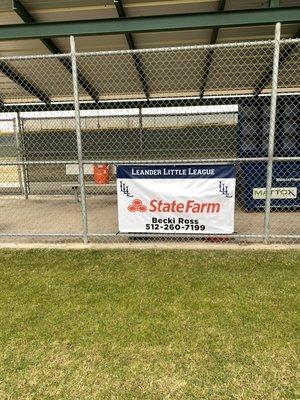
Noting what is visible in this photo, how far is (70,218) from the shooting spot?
7730mm

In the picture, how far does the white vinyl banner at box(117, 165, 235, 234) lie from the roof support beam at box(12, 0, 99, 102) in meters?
3.02

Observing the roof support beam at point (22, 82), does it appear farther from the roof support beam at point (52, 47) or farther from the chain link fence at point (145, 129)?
the roof support beam at point (52, 47)

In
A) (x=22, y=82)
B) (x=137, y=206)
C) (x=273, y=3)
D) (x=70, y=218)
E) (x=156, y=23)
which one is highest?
(x=273, y=3)

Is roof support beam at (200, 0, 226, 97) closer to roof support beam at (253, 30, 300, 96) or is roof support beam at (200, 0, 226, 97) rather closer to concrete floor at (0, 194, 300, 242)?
roof support beam at (253, 30, 300, 96)

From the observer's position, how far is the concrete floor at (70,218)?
6523 millimetres

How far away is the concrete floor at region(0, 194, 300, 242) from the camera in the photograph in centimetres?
652

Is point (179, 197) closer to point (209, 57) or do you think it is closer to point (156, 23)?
point (156, 23)

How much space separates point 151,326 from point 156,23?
4.20 metres

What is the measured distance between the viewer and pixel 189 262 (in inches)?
188

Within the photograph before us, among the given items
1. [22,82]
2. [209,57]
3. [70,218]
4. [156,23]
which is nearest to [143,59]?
[209,57]

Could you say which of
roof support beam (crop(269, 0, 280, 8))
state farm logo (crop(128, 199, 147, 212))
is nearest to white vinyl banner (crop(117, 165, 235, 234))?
state farm logo (crop(128, 199, 147, 212))

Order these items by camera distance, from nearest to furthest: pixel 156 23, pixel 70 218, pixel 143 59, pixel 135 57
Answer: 1. pixel 156 23
2. pixel 135 57
3. pixel 143 59
4. pixel 70 218

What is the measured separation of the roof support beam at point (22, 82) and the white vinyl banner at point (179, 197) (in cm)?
444

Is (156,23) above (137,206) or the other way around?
above
